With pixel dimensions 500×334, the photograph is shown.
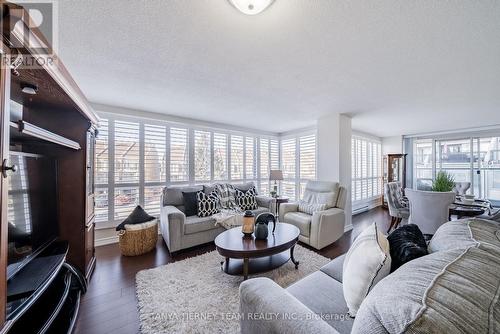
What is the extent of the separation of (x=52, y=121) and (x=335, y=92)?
10.6 feet

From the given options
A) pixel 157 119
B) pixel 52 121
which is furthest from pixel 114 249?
pixel 157 119

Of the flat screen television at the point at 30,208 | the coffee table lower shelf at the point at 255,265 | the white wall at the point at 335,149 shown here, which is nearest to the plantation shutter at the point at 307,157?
the white wall at the point at 335,149

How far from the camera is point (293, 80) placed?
229 cm

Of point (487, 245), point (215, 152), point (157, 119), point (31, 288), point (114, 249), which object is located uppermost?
point (157, 119)

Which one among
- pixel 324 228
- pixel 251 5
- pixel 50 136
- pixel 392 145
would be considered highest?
pixel 251 5

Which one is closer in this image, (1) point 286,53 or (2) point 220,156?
(1) point 286,53

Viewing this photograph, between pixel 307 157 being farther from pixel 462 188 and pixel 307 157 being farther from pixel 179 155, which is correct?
pixel 462 188

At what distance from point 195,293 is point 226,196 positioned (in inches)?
74.9

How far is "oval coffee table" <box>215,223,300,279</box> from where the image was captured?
6.23 feet

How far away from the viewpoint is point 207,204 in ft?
10.5

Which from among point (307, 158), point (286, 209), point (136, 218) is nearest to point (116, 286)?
point (136, 218)

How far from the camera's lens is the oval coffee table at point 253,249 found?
190 centimetres

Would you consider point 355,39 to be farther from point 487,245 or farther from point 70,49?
point 70,49

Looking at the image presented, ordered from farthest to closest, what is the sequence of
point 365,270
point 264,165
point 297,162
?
point 264,165
point 297,162
point 365,270
